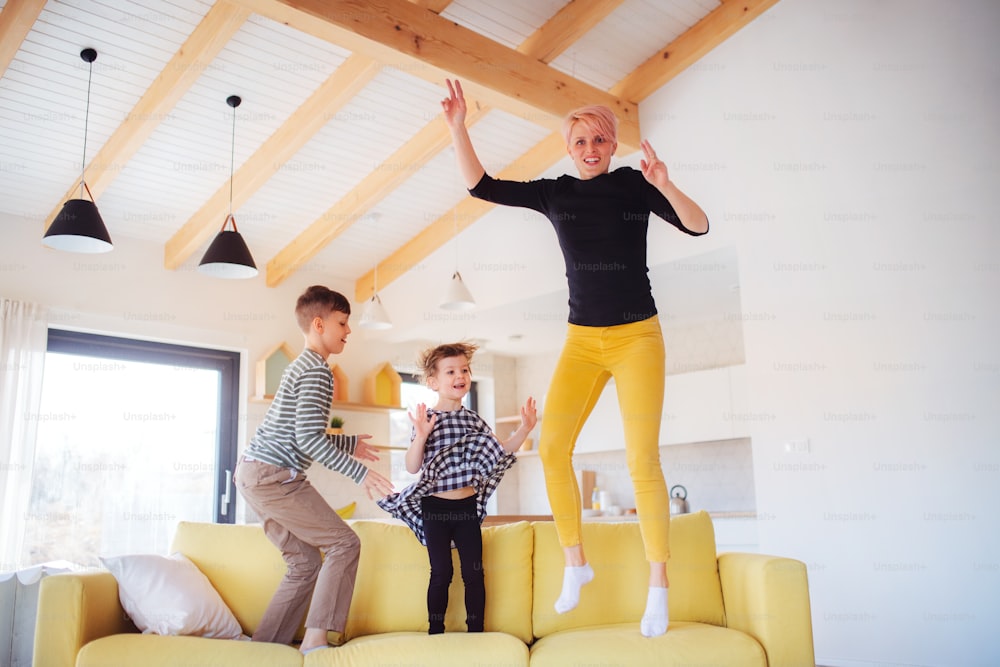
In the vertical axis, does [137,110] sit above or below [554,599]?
above

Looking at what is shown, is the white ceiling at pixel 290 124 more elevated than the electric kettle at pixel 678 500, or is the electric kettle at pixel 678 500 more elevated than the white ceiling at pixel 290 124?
the white ceiling at pixel 290 124

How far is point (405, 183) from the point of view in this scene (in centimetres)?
620

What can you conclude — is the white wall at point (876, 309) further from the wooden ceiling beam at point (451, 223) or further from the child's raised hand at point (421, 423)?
the child's raised hand at point (421, 423)

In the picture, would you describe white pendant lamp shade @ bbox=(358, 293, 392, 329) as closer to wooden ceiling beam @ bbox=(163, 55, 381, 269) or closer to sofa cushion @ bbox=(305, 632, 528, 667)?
wooden ceiling beam @ bbox=(163, 55, 381, 269)

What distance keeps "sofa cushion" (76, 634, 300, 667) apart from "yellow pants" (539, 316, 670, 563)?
93cm

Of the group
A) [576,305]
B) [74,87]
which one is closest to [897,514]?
[576,305]

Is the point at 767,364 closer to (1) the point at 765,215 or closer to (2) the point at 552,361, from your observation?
(1) the point at 765,215

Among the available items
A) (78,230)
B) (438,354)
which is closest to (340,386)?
(78,230)

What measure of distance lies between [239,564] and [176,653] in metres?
0.47

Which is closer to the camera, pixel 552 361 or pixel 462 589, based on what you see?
pixel 462 589

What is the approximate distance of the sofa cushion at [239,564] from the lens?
2.86 metres

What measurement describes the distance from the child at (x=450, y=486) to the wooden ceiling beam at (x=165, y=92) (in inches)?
90.6

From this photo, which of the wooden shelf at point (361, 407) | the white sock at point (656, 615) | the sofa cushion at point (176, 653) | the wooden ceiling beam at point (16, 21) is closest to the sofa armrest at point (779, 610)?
the white sock at point (656, 615)

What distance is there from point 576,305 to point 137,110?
3421 mm
